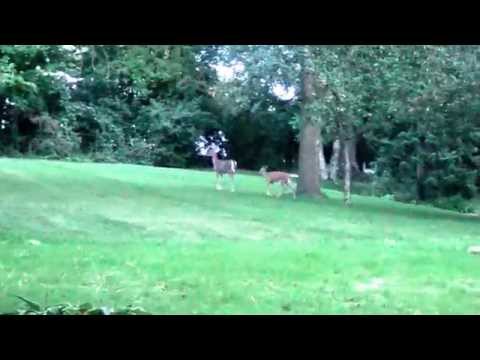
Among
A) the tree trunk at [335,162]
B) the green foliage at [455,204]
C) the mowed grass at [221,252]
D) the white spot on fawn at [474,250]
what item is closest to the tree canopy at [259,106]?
the green foliage at [455,204]

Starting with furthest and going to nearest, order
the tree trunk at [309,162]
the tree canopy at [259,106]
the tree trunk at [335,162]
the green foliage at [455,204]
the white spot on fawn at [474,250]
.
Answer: the tree trunk at [335,162] → the green foliage at [455,204] → the tree trunk at [309,162] → the tree canopy at [259,106] → the white spot on fawn at [474,250]

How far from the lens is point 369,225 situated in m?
12.5

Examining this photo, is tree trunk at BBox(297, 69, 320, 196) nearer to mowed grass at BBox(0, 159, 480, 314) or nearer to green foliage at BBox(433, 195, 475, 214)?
mowed grass at BBox(0, 159, 480, 314)

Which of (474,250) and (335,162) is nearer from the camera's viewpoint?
(474,250)

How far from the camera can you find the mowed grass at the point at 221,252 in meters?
6.68

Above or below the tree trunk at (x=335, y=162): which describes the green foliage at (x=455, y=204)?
below

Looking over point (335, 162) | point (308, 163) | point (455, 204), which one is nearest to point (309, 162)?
point (308, 163)

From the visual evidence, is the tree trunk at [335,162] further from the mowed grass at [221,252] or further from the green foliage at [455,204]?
the mowed grass at [221,252]

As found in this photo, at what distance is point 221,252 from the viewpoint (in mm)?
9031

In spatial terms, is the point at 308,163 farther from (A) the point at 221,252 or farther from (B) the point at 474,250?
(A) the point at 221,252

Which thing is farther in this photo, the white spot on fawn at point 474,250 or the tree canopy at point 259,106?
the tree canopy at point 259,106

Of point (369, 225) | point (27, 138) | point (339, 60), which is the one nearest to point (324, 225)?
point (369, 225)
